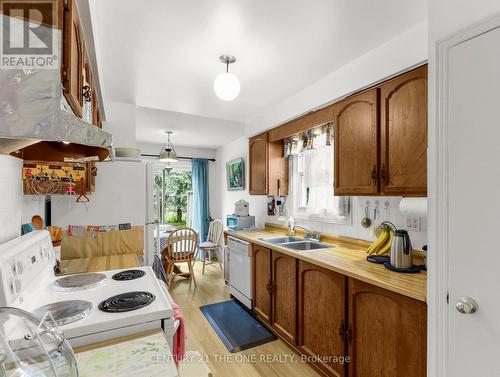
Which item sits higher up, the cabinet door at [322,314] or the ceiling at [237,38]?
the ceiling at [237,38]

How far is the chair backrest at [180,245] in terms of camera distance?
3.88 meters

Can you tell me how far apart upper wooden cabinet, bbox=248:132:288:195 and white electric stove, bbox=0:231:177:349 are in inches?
76.8

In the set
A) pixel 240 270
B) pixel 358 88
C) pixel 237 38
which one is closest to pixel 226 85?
pixel 237 38

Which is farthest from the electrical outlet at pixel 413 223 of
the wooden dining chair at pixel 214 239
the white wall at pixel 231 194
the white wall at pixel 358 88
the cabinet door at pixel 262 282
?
the wooden dining chair at pixel 214 239

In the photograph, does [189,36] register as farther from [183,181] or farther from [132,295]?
[183,181]

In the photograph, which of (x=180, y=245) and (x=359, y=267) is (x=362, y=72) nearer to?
(x=359, y=267)

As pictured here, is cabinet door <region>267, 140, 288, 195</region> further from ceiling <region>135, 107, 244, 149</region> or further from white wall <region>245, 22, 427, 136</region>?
ceiling <region>135, 107, 244, 149</region>

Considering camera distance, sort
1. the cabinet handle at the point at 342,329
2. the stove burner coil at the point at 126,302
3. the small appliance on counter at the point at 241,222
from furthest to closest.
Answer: the small appliance on counter at the point at 241,222
the cabinet handle at the point at 342,329
the stove burner coil at the point at 126,302

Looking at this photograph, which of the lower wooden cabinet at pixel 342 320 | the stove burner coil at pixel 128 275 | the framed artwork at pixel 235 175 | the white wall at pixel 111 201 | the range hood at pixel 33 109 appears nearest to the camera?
the range hood at pixel 33 109

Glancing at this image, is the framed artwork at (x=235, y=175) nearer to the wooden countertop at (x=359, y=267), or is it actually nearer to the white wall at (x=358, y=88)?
the white wall at (x=358, y=88)

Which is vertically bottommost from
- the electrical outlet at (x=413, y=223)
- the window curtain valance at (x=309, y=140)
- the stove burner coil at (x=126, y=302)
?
the stove burner coil at (x=126, y=302)

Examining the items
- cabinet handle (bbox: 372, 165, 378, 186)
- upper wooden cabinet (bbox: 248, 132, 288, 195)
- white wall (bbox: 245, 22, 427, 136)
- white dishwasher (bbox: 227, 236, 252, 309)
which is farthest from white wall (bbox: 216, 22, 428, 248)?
white dishwasher (bbox: 227, 236, 252, 309)
